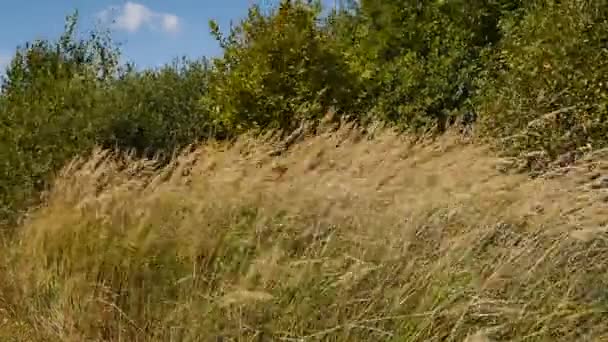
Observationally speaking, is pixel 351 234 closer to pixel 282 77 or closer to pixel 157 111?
pixel 282 77

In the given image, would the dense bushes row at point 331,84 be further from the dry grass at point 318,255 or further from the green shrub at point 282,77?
the dry grass at point 318,255

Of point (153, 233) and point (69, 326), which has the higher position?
point (153, 233)

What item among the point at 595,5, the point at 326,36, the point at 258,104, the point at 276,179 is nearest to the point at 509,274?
the point at 276,179

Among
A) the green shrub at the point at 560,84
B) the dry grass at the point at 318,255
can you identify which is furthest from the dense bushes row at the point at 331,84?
the dry grass at the point at 318,255

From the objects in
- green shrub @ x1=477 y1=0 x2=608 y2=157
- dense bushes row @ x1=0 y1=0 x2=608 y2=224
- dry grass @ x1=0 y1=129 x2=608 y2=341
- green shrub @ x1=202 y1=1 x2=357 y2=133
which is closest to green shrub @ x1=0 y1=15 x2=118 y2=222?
dense bushes row @ x1=0 y1=0 x2=608 y2=224

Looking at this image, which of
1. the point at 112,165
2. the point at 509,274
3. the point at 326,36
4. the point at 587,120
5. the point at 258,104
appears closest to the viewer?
the point at 509,274

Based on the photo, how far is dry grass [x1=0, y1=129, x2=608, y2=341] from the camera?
14.1ft

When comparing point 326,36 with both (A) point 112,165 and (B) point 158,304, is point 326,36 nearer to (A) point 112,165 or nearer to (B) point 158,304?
(A) point 112,165

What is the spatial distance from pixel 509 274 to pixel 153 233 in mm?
2307

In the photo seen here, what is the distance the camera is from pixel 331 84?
12.1m

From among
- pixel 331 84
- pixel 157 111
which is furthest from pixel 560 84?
pixel 157 111

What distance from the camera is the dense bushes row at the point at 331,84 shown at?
8.31 m

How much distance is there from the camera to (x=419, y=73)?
555 inches

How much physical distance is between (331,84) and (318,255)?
759cm
